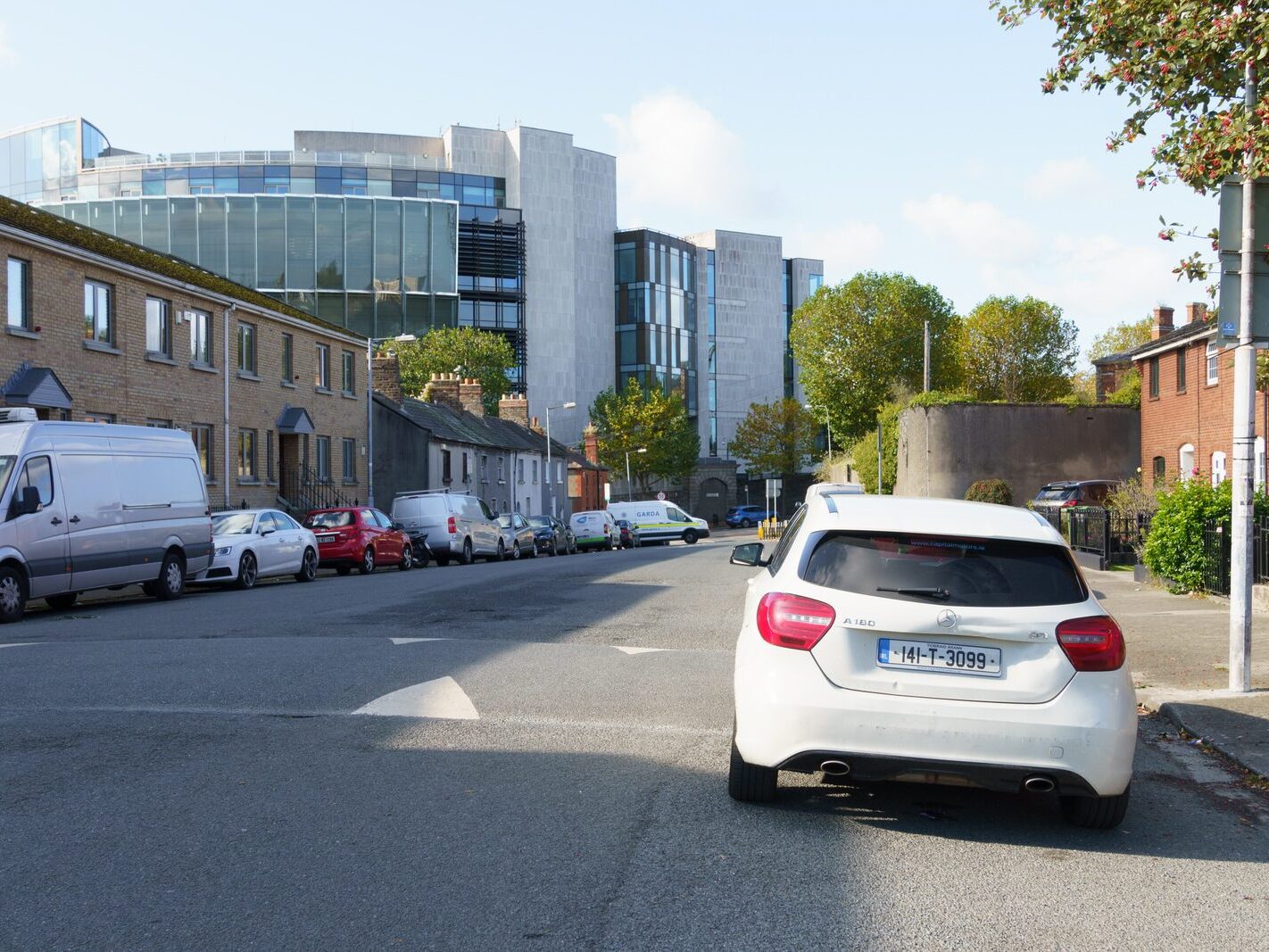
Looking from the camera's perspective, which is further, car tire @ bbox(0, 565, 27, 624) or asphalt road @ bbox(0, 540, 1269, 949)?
car tire @ bbox(0, 565, 27, 624)

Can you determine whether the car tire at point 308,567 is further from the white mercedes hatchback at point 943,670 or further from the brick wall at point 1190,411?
the brick wall at point 1190,411

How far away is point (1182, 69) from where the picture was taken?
10.9m

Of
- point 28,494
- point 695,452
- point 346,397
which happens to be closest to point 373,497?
point 346,397

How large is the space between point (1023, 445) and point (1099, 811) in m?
46.7

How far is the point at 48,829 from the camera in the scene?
549 centimetres

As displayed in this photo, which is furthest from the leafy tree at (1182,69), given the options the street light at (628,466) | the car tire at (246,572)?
the street light at (628,466)

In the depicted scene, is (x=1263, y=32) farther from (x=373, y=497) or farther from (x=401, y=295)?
(x=401, y=295)

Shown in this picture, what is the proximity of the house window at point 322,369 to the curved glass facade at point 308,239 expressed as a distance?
34731 millimetres

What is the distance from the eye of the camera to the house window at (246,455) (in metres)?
34.1

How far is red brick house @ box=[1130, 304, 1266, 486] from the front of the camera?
3572cm

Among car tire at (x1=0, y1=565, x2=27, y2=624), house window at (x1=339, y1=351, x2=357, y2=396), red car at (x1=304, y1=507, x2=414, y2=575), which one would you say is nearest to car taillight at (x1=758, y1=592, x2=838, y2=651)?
car tire at (x1=0, y1=565, x2=27, y2=624)

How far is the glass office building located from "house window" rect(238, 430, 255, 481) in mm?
61789

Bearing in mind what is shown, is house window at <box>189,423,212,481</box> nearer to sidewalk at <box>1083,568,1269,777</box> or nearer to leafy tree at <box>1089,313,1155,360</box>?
sidewalk at <box>1083,568,1269,777</box>

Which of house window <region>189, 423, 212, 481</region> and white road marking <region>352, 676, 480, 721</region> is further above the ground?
house window <region>189, 423, 212, 481</region>
